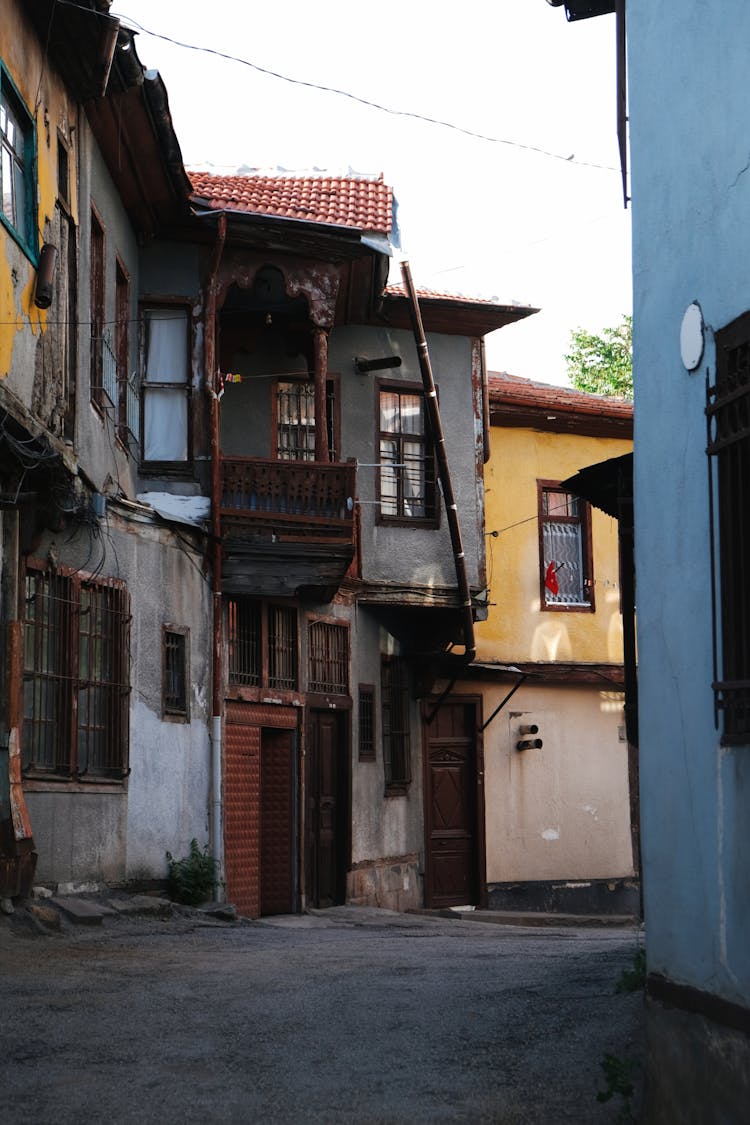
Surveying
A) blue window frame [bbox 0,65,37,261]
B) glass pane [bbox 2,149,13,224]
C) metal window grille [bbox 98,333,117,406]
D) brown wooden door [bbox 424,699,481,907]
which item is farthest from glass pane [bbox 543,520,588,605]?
glass pane [bbox 2,149,13,224]

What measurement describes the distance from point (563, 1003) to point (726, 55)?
5.10m

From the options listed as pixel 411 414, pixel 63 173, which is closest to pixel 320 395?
pixel 411 414

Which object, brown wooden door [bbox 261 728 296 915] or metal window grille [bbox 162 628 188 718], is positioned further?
brown wooden door [bbox 261 728 296 915]

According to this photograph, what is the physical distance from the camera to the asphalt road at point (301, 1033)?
680cm

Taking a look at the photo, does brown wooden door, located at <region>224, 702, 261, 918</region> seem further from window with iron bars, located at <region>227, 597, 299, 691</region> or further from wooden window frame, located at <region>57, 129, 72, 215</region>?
wooden window frame, located at <region>57, 129, 72, 215</region>

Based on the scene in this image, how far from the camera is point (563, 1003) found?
881 cm

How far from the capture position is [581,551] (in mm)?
24844

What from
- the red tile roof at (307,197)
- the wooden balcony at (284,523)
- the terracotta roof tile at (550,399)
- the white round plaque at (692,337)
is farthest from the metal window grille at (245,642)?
the white round plaque at (692,337)

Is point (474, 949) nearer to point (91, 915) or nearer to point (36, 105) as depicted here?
point (91, 915)

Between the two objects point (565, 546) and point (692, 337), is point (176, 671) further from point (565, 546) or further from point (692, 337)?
point (692, 337)

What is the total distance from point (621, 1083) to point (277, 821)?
1218 centimetres

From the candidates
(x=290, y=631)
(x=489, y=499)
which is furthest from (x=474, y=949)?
(x=489, y=499)

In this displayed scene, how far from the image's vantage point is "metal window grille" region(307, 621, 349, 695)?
1938 cm

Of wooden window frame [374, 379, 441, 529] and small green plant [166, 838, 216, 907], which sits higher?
wooden window frame [374, 379, 441, 529]
